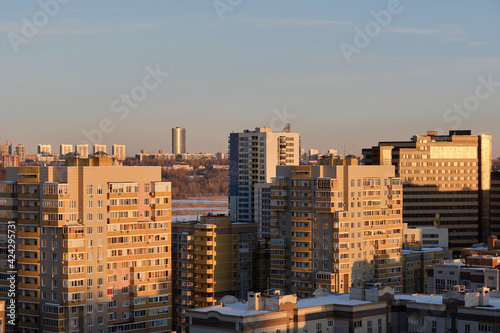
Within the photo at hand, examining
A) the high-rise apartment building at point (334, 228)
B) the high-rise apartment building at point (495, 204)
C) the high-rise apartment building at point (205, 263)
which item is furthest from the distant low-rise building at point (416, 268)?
the high-rise apartment building at point (495, 204)

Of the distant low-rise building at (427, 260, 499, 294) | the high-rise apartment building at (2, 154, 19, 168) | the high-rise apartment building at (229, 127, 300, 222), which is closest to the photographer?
the distant low-rise building at (427, 260, 499, 294)

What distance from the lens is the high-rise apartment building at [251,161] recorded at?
15100 centimetres

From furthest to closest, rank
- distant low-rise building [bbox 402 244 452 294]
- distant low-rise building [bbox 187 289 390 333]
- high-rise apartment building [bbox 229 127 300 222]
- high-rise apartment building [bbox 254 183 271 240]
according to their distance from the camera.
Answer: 1. high-rise apartment building [bbox 229 127 300 222]
2. high-rise apartment building [bbox 254 183 271 240]
3. distant low-rise building [bbox 402 244 452 294]
4. distant low-rise building [bbox 187 289 390 333]

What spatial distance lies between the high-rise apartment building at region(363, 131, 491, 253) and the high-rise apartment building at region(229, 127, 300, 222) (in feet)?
45.4

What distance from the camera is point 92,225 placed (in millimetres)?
81875

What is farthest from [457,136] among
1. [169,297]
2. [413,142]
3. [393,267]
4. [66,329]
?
[66,329]

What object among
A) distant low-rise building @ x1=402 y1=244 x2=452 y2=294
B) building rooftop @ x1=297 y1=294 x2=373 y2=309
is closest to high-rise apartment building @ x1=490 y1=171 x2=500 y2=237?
distant low-rise building @ x1=402 y1=244 x2=452 y2=294

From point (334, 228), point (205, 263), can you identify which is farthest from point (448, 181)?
point (334, 228)

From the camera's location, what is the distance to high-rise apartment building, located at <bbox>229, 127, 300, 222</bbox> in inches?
5945

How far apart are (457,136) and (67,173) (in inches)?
3358

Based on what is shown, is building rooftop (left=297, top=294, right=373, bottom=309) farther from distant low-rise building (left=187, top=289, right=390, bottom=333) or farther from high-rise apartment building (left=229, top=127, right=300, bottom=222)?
high-rise apartment building (left=229, top=127, right=300, bottom=222)

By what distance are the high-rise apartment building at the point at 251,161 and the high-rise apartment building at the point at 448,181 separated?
13.8 metres

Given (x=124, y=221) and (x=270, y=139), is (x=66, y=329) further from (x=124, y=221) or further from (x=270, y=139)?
(x=270, y=139)

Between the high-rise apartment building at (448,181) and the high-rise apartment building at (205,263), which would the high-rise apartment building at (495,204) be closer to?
the high-rise apartment building at (448,181)
